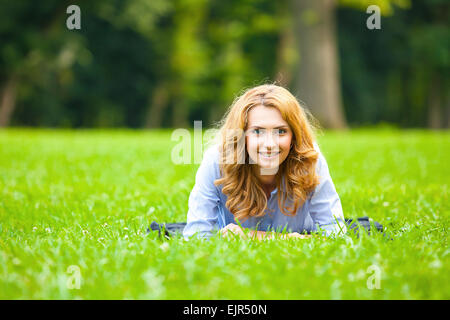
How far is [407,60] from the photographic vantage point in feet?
108

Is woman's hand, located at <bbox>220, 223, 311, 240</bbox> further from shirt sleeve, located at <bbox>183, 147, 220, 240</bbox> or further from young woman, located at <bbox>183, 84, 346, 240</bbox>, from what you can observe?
shirt sleeve, located at <bbox>183, 147, 220, 240</bbox>

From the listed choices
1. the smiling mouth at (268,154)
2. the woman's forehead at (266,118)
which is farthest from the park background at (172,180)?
the woman's forehead at (266,118)

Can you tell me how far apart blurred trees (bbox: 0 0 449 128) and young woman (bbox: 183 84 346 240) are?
64.0ft

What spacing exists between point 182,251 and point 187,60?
102 ft

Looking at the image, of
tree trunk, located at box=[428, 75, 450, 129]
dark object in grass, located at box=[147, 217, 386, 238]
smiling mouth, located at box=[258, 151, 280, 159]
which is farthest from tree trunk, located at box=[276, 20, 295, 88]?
smiling mouth, located at box=[258, 151, 280, 159]

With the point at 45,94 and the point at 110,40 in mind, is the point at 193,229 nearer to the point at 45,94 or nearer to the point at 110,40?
the point at 45,94

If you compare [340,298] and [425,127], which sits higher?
[425,127]

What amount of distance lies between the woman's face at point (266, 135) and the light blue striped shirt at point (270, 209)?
1.06 feet

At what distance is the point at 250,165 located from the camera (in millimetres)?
3531

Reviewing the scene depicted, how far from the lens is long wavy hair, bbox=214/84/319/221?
338cm

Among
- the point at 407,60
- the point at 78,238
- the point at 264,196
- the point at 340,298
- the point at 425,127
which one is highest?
the point at 407,60
